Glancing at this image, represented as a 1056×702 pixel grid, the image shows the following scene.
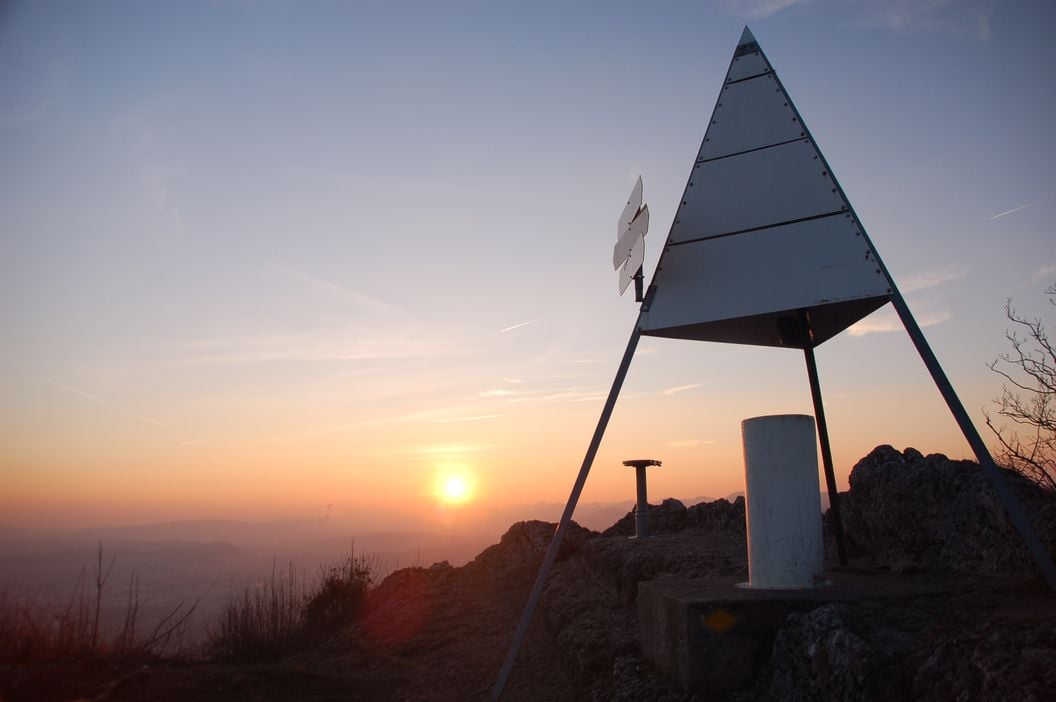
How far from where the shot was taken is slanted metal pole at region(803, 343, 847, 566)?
5742 mm

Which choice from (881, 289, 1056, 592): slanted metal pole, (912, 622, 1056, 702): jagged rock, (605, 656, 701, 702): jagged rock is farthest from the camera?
(605, 656, 701, 702): jagged rock

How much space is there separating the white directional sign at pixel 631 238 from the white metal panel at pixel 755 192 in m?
0.24

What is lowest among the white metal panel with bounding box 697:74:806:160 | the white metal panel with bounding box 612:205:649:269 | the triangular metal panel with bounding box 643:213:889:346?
the triangular metal panel with bounding box 643:213:889:346

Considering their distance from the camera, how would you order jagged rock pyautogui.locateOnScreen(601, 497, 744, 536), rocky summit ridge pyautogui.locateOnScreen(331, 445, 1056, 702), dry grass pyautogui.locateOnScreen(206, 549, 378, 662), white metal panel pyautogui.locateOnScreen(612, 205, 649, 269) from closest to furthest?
rocky summit ridge pyautogui.locateOnScreen(331, 445, 1056, 702) → white metal panel pyautogui.locateOnScreen(612, 205, 649, 269) → dry grass pyautogui.locateOnScreen(206, 549, 378, 662) → jagged rock pyautogui.locateOnScreen(601, 497, 744, 536)

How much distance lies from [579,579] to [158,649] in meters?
4.40

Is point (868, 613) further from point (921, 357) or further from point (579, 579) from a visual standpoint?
point (579, 579)

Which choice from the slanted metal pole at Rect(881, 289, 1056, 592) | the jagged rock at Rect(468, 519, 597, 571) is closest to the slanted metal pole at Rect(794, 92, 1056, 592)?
the slanted metal pole at Rect(881, 289, 1056, 592)

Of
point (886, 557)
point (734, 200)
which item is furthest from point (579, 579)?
point (734, 200)

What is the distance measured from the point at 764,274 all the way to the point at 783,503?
1.54 meters

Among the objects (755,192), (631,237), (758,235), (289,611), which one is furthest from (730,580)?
(289,611)

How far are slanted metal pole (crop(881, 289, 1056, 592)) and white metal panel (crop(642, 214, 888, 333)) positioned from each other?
28cm

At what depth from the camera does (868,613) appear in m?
3.77

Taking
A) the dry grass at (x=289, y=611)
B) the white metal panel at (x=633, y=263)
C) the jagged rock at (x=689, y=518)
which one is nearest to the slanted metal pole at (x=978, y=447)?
the white metal panel at (x=633, y=263)

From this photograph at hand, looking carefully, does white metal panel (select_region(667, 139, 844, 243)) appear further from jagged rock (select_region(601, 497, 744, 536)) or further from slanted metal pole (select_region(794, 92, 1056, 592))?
jagged rock (select_region(601, 497, 744, 536))
